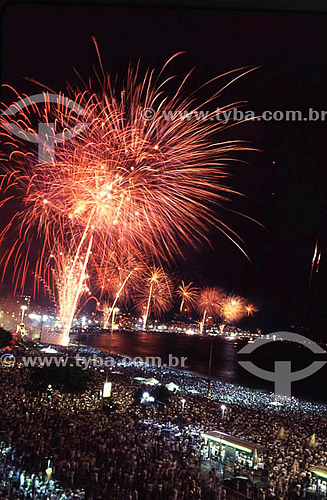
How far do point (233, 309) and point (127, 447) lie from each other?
187 feet

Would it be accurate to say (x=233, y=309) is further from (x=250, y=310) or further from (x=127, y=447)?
(x=127, y=447)

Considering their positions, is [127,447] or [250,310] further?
[250,310]

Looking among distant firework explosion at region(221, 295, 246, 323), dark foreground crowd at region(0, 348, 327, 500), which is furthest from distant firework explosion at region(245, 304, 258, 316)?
dark foreground crowd at region(0, 348, 327, 500)

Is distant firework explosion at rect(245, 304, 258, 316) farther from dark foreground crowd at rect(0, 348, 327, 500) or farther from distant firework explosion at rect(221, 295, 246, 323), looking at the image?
dark foreground crowd at rect(0, 348, 327, 500)

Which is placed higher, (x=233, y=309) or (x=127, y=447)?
(x=233, y=309)

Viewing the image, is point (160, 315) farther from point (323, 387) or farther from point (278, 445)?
point (278, 445)

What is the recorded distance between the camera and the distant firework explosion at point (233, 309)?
54838 millimetres

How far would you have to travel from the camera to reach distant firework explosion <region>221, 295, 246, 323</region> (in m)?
54.8

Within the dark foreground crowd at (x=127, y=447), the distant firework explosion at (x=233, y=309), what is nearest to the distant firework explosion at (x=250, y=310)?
the distant firework explosion at (x=233, y=309)

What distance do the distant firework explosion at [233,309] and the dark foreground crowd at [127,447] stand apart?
4548 cm

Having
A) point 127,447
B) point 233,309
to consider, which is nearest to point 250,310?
point 233,309

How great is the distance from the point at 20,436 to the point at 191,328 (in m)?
68.3

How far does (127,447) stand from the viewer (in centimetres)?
579

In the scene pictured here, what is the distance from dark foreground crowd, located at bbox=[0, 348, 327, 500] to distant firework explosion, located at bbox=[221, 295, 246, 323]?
1791 inches
